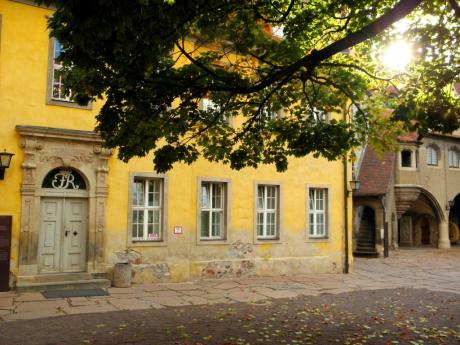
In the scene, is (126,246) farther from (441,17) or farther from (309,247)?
(441,17)

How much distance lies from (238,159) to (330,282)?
645cm

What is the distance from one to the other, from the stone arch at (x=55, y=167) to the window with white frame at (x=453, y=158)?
2423 centimetres

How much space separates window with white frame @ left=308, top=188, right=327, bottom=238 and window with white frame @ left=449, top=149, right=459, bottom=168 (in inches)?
668

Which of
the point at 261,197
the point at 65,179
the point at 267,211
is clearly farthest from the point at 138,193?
the point at 267,211

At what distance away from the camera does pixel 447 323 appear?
8.44 metres

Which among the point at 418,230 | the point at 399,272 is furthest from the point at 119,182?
the point at 418,230

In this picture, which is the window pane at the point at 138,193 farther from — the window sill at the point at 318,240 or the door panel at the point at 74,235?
the window sill at the point at 318,240

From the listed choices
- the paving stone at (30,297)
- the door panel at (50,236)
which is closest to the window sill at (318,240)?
the door panel at (50,236)

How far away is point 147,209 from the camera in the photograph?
41.4 feet

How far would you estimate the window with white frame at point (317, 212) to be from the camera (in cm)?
1585

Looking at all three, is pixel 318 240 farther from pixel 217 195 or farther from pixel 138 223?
pixel 138 223

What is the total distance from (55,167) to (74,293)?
2.98 m

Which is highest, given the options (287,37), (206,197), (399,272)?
(287,37)

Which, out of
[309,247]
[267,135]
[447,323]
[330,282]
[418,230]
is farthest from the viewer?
[418,230]
